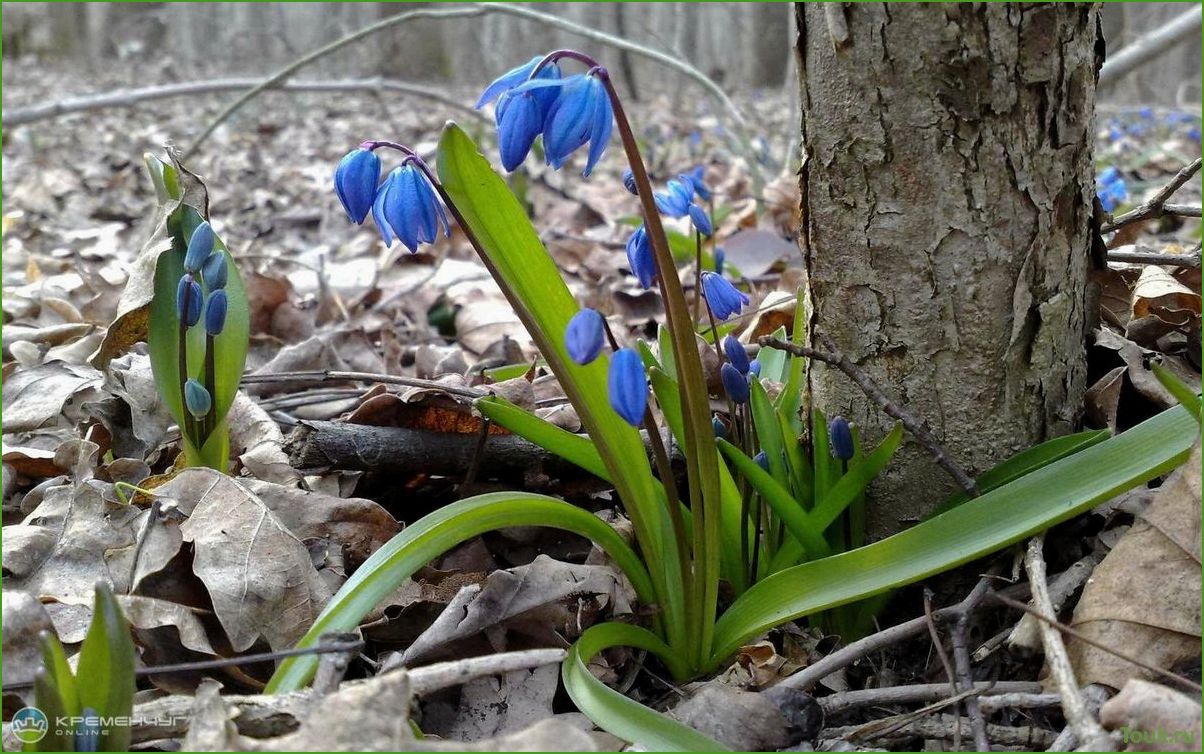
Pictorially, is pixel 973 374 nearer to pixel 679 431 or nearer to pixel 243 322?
pixel 679 431

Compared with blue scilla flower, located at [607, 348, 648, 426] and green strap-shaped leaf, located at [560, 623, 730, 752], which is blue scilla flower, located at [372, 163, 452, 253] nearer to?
blue scilla flower, located at [607, 348, 648, 426]

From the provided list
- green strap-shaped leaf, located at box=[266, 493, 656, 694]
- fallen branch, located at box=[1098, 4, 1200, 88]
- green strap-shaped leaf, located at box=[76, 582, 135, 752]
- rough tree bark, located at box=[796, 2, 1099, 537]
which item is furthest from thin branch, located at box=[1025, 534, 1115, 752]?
fallen branch, located at box=[1098, 4, 1200, 88]

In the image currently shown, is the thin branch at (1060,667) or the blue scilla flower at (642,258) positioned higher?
the blue scilla flower at (642,258)

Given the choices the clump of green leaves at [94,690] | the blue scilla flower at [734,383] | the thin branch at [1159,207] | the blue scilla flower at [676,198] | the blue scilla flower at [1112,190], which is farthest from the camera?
the blue scilla flower at [1112,190]

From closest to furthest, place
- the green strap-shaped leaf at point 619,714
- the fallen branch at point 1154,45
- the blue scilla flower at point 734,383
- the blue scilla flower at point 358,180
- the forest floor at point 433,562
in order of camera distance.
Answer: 1. the green strap-shaped leaf at point 619,714
2. the forest floor at point 433,562
3. the blue scilla flower at point 358,180
4. the blue scilla flower at point 734,383
5. the fallen branch at point 1154,45

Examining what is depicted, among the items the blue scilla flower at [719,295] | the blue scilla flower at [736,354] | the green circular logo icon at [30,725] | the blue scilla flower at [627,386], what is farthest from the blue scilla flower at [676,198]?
the green circular logo icon at [30,725]

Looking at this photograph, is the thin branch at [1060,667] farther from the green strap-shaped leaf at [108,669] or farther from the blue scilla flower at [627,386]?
the green strap-shaped leaf at [108,669]
